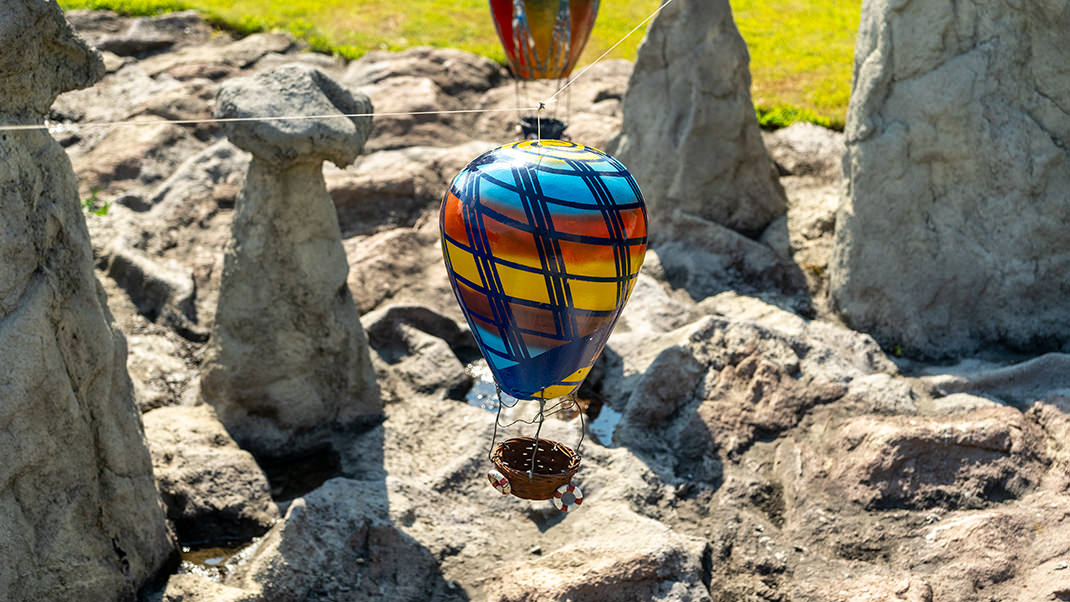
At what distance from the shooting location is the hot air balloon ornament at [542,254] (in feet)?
11.9

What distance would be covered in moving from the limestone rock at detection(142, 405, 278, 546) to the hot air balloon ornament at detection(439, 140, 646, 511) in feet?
6.82

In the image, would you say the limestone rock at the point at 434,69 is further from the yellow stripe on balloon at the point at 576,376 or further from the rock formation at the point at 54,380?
the yellow stripe on balloon at the point at 576,376

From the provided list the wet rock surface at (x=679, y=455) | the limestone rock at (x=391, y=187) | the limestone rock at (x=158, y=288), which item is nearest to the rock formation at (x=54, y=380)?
the wet rock surface at (x=679, y=455)

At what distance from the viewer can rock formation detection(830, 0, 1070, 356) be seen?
6.59 m

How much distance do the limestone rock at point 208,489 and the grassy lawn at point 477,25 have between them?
7.65 metres

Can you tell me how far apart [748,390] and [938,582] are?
164cm

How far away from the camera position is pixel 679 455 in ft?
19.4

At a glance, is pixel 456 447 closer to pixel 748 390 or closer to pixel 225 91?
pixel 748 390

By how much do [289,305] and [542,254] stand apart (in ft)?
9.64

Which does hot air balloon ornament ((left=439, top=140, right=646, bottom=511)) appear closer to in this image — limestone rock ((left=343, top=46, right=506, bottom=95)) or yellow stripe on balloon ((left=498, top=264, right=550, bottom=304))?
yellow stripe on balloon ((left=498, top=264, right=550, bottom=304))

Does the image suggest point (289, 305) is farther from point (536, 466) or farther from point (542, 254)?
point (542, 254)

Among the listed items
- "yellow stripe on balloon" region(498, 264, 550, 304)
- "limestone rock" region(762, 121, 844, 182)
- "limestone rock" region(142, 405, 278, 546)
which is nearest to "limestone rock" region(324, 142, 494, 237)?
"limestone rock" region(762, 121, 844, 182)

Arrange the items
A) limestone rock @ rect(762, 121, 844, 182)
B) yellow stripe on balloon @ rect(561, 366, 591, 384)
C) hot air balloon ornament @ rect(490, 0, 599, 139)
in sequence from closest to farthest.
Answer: yellow stripe on balloon @ rect(561, 366, 591, 384), hot air balloon ornament @ rect(490, 0, 599, 139), limestone rock @ rect(762, 121, 844, 182)

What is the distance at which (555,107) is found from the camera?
34.6 ft
